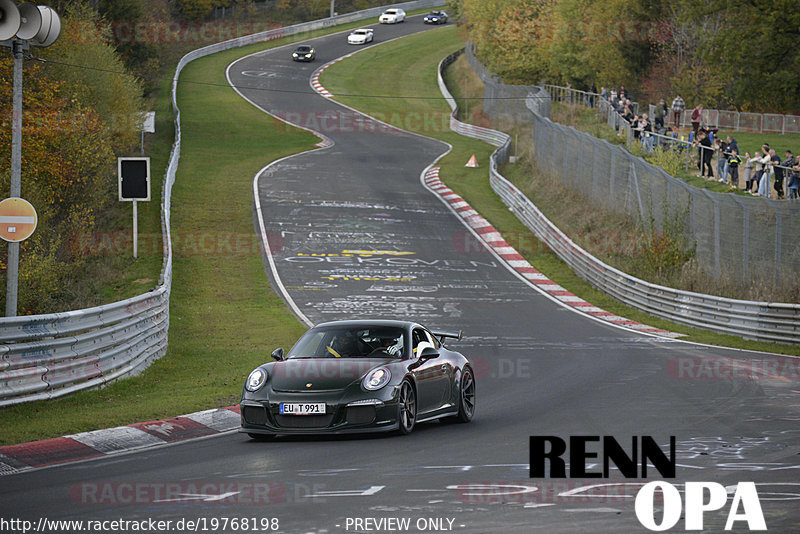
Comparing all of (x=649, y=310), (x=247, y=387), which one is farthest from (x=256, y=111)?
(x=247, y=387)

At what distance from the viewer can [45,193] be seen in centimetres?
3095

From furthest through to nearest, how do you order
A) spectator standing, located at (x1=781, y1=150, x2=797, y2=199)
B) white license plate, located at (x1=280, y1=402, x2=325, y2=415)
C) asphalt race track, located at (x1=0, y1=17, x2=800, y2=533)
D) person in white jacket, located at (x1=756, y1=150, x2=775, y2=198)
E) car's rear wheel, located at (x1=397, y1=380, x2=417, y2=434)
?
person in white jacket, located at (x1=756, y1=150, x2=775, y2=198)
spectator standing, located at (x1=781, y1=150, x2=797, y2=199)
car's rear wheel, located at (x1=397, y1=380, x2=417, y2=434)
white license plate, located at (x1=280, y1=402, x2=325, y2=415)
asphalt race track, located at (x1=0, y1=17, x2=800, y2=533)

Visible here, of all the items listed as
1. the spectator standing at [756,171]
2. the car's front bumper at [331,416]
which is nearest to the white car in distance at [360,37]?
the spectator standing at [756,171]

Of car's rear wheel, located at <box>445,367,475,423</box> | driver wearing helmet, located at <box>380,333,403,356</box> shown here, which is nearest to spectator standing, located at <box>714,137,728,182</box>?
car's rear wheel, located at <box>445,367,475,423</box>

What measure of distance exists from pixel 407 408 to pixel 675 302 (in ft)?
54.3

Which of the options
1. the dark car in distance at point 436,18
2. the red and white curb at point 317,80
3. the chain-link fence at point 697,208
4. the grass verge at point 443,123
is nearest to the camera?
the chain-link fence at point 697,208

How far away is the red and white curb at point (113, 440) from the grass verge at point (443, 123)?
1340 cm

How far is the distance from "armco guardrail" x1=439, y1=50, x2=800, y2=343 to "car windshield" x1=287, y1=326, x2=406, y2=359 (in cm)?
1298

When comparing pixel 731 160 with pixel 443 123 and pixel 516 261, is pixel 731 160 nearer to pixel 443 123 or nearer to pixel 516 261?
pixel 516 261

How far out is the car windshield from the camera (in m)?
12.2

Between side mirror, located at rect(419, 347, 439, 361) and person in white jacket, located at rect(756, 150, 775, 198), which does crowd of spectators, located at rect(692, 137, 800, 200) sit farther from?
side mirror, located at rect(419, 347, 439, 361)

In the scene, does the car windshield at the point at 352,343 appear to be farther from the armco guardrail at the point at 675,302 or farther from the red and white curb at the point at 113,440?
the armco guardrail at the point at 675,302

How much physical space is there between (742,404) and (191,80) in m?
68.6

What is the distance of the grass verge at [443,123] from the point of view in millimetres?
28891
